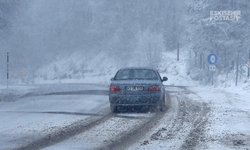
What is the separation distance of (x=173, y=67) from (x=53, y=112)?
33.1 meters

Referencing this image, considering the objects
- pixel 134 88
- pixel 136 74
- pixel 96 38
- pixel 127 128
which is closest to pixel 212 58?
pixel 136 74

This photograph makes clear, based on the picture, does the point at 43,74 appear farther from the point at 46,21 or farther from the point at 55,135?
the point at 55,135

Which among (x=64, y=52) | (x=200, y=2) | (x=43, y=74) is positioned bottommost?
(x=43, y=74)

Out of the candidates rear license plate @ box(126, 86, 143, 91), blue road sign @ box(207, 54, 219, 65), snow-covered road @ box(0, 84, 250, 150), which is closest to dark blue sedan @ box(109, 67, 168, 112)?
rear license plate @ box(126, 86, 143, 91)

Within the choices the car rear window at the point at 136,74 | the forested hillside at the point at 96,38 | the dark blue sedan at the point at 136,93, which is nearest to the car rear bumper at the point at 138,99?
the dark blue sedan at the point at 136,93

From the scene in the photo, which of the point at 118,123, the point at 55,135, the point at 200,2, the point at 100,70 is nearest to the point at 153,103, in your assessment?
the point at 118,123

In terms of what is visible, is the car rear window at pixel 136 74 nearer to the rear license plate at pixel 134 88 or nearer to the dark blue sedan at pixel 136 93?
the dark blue sedan at pixel 136 93

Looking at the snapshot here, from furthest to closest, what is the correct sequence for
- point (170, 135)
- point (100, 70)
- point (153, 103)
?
point (100, 70) < point (153, 103) < point (170, 135)

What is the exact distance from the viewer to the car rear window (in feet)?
39.6

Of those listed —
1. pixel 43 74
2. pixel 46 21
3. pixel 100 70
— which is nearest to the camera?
pixel 100 70

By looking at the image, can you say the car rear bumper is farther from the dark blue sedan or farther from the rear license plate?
the rear license plate

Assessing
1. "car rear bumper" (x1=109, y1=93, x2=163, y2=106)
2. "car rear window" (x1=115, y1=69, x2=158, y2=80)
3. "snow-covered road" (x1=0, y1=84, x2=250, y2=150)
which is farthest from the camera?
"car rear window" (x1=115, y1=69, x2=158, y2=80)

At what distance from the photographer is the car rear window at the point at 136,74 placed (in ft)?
39.6

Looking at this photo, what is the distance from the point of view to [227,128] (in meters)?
8.59
